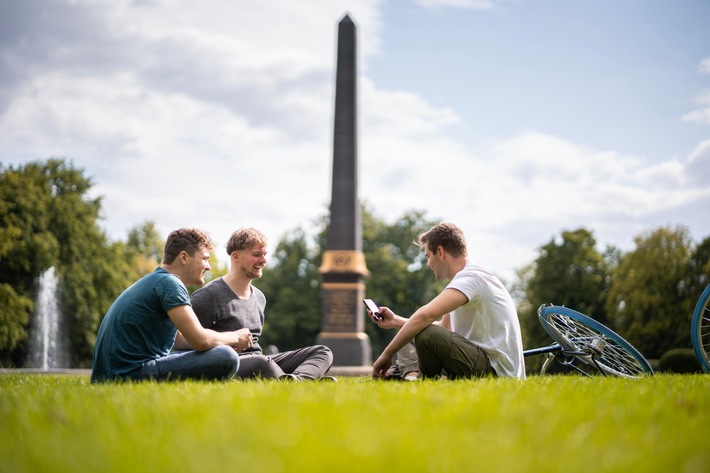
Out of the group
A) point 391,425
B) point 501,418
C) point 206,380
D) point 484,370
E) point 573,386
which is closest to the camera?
point 391,425

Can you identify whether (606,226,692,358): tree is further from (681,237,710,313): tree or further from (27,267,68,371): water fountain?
(27,267,68,371): water fountain

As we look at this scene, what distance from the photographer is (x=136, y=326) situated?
5.07 m

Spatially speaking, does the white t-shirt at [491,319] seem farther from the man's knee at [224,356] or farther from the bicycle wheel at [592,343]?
the man's knee at [224,356]

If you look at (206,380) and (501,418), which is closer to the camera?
(501,418)

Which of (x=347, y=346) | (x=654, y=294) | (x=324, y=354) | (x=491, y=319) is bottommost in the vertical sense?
(x=347, y=346)

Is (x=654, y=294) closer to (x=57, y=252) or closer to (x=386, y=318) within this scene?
(x=57, y=252)

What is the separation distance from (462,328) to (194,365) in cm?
200

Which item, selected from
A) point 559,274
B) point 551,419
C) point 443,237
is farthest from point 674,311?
point 551,419

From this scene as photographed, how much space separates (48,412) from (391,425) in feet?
4.77

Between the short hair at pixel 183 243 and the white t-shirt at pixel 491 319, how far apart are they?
1.79m

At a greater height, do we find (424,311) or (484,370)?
(424,311)

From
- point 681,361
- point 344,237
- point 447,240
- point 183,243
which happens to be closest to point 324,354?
point 447,240

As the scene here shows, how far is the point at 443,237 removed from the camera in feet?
19.4

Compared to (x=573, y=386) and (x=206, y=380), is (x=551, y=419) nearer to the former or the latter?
(x=573, y=386)
